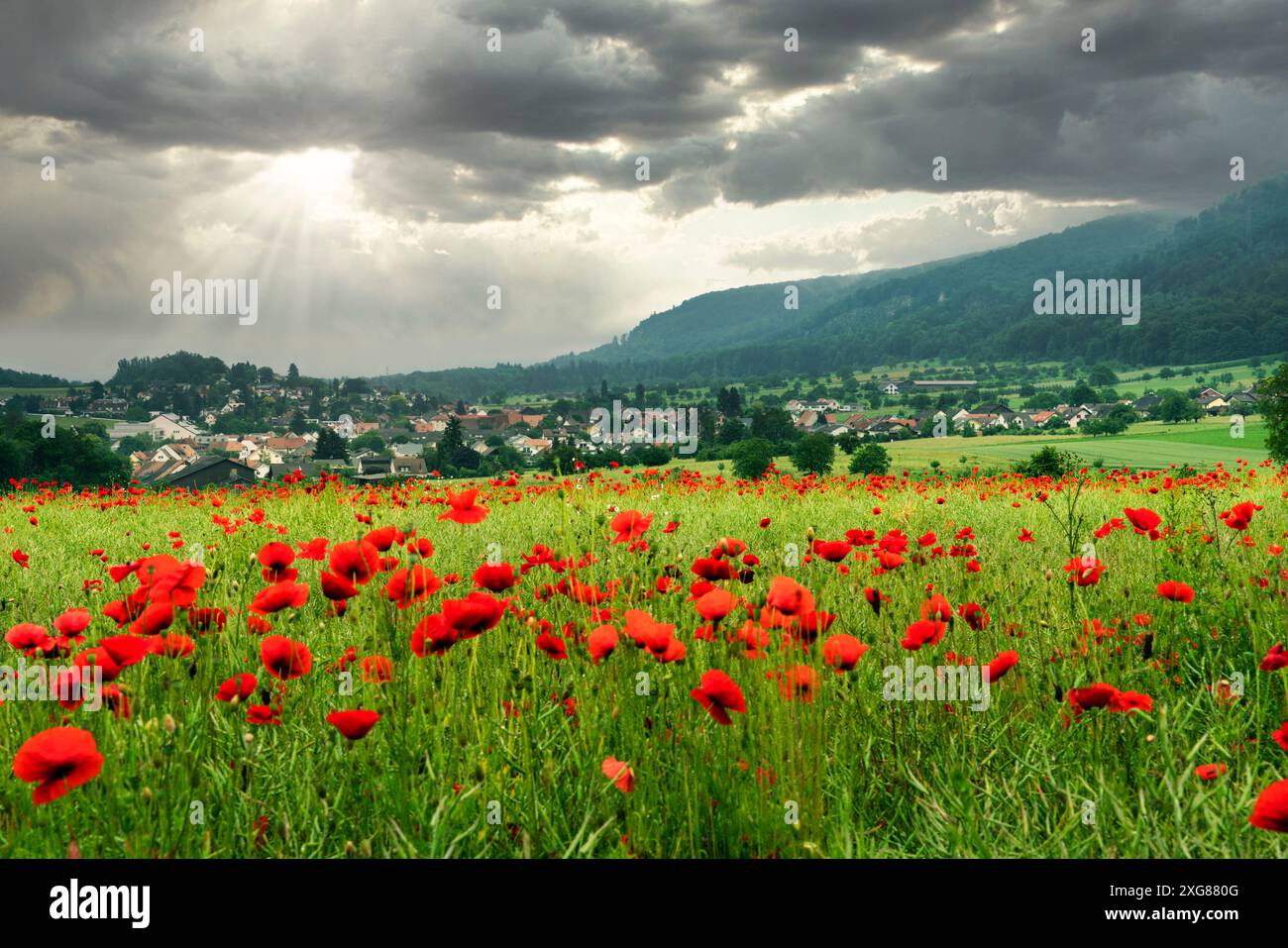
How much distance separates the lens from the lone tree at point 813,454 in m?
22.3

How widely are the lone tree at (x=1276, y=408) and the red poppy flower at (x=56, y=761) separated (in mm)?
37748

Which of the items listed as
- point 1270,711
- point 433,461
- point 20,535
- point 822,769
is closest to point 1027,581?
point 1270,711

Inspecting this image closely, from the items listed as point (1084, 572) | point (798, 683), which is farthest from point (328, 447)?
point (798, 683)

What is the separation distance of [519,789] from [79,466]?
91.9 ft

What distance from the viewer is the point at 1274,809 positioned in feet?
4.01

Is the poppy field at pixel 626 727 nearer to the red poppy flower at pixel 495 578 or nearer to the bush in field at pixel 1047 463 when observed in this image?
the red poppy flower at pixel 495 578

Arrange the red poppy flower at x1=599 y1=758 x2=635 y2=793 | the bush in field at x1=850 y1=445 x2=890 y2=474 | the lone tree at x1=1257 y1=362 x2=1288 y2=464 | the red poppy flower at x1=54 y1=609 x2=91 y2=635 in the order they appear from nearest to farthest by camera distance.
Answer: the red poppy flower at x1=599 y1=758 x2=635 y2=793
the red poppy flower at x1=54 y1=609 x2=91 y2=635
the bush in field at x1=850 y1=445 x2=890 y2=474
the lone tree at x1=1257 y1=362 x2=1288 y2=464

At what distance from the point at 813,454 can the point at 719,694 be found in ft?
71.8

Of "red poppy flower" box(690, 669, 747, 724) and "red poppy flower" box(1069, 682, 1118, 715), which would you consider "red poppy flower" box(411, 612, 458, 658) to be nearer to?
"red poppy flower" box(690, 669, 747, 724)

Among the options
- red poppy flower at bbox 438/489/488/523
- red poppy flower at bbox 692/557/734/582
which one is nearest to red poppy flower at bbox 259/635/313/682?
red poppy flower at bbox 438/489/488/523

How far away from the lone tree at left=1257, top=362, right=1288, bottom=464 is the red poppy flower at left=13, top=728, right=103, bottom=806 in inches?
1486

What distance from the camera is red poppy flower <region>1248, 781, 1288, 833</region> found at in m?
1.20

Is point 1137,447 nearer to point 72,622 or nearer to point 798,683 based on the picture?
point 798,683
